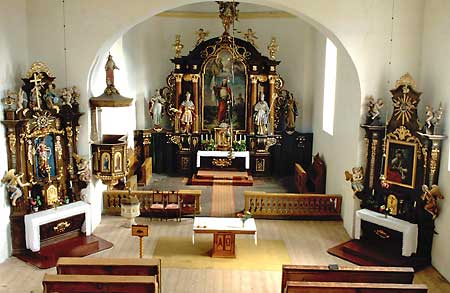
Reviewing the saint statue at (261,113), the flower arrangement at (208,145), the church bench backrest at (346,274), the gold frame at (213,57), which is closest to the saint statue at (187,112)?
the gold frame at (213,57)

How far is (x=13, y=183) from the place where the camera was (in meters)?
11.0

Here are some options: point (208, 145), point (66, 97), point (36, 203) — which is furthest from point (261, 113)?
point (36, 203)

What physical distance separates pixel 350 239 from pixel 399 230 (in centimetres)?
180

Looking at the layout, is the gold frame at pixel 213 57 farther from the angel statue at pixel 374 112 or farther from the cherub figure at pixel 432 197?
the cherub figure at pixel 432 197

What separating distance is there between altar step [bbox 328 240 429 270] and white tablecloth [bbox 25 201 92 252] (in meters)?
6.12

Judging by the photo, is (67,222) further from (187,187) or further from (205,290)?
(187,187)

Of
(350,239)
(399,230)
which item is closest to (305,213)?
(350,239)

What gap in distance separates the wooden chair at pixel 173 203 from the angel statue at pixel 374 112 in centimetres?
574

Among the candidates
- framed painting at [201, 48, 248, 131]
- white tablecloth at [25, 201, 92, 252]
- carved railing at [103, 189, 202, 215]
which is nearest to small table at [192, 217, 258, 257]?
carved railing at [103, 189, 202, 215]

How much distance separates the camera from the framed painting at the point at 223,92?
1941cm

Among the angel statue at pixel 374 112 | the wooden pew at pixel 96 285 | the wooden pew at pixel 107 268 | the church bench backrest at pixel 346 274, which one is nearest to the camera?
the wooden pew at pixel 96 285

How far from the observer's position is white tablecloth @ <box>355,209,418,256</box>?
1099cm

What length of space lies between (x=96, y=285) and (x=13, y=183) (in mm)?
4415

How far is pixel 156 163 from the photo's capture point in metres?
20.1
